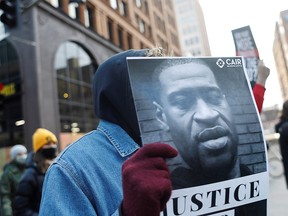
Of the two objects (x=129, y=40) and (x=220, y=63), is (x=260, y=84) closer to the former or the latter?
(x=220, y=63)

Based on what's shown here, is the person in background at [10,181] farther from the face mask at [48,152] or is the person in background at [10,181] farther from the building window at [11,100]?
the building window at [11,100]

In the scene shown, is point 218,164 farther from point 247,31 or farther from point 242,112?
point 247,31

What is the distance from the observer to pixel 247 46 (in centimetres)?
226

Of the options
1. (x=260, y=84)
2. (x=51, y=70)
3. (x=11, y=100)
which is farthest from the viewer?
(x=51, y=70)

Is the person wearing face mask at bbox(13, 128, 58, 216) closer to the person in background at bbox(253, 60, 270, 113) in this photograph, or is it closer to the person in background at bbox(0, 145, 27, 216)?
the person in background at bbox(0, 145, 27, 216)

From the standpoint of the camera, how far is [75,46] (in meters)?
17.2

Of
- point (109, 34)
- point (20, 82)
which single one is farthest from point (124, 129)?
point (109, 34)

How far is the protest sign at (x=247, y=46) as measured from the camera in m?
2.25

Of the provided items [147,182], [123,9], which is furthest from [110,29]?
[147,182]

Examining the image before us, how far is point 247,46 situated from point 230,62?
0.92m

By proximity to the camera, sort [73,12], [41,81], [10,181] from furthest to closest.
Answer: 1. [73,12]
2. [41,81]
3. [10,181]

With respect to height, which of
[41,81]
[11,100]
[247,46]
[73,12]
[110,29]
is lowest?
[247,46]

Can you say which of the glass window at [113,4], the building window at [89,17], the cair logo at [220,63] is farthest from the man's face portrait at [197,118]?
the glass window at [113,4]

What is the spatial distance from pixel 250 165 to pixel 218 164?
0.55 feet
